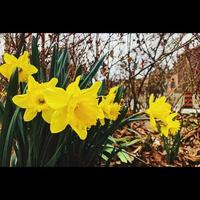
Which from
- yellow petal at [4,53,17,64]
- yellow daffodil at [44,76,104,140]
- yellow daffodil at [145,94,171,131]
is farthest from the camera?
yellow daffodil at [145,94,171,131]

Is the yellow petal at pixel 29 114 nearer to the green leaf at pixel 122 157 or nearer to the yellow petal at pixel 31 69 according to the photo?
the yellow petal at pixel 31 69

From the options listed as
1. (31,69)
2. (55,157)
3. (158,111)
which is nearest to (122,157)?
(158,111)

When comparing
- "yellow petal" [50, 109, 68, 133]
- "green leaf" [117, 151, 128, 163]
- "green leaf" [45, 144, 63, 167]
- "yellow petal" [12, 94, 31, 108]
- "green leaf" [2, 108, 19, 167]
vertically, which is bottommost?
"green leaf" [117, 151, 128, 163]

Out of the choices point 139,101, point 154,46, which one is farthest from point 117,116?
point 154,46

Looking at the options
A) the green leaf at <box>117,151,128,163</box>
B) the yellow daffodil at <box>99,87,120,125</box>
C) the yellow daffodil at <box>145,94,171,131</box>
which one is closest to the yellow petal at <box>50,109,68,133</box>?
the yellow daffodil at <box>99,87,120,125</box>

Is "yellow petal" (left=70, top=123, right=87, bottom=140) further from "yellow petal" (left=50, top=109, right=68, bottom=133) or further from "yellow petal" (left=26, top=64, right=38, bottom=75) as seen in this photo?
"yellow petal" (left=26, top=64, right=38, bottom=75)

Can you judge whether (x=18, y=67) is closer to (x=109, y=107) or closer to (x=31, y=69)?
(x=31, y=69)

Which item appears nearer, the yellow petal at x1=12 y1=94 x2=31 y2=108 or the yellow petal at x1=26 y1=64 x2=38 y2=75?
the yellow petal at x1=12 y1=94 x2=31 y2=108

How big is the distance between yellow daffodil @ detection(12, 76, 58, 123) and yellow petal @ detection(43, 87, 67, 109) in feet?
0.16

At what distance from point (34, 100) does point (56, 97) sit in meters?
0.11

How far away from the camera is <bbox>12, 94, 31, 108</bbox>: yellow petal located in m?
1.13
